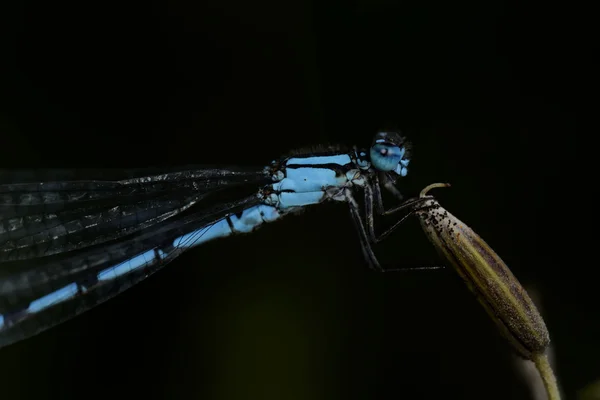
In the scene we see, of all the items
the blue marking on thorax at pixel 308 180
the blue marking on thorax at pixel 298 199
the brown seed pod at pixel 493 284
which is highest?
the blue marking on thorax at pixel 308 180

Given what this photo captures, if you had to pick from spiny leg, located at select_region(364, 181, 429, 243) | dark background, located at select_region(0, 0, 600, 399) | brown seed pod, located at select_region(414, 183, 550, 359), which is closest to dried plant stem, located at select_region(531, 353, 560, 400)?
brown seed pod, located at select_region(414, 183, 550, 359)

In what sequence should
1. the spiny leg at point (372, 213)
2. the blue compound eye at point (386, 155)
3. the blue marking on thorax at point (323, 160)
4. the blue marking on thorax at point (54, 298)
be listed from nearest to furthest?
the spiny leg at point (372, 213), the blue compound eye at point (386, 155), the blue marking on thorax at point (323, 160), the blue marking on thorax at point (54, 298)

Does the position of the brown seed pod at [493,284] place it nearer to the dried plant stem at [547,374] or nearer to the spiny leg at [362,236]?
the dried plant stem at [547,374]

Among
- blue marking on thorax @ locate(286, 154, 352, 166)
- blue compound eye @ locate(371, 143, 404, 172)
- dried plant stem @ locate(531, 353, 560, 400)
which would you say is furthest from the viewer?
blue marking on thorax @ locate(286, 154, 352, 166)

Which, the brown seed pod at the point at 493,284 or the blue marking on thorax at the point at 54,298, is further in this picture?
the blue marking on thorax at the point at 54,298

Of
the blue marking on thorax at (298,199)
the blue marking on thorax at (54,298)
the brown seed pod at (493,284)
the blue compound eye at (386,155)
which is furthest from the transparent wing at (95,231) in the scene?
the brown seed pod at (493,284)

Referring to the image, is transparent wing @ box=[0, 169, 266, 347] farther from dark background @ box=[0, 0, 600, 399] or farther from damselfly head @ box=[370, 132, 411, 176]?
damselfly head @ box=[370, 132, 411, 176]

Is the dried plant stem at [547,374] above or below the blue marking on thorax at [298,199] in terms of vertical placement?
below
